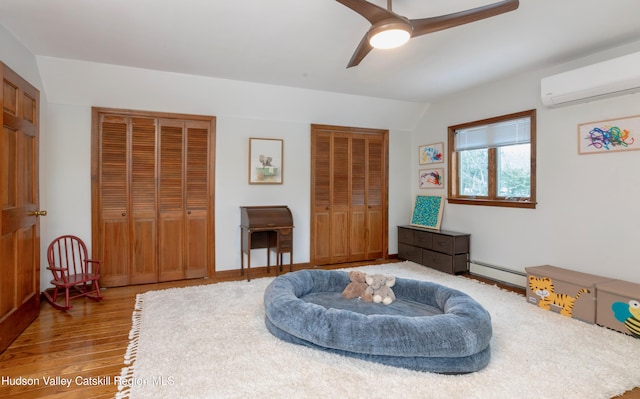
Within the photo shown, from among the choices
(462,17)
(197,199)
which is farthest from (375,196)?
(462,17)

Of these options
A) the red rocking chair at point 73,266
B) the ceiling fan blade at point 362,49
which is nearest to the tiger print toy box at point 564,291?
the ceiling fan blade at point 362,49

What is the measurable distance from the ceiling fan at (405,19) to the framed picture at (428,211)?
3528 millimetres

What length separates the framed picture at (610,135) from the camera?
3123 millimetres

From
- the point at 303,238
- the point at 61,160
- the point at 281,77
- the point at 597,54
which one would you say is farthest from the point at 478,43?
the point at 61,160

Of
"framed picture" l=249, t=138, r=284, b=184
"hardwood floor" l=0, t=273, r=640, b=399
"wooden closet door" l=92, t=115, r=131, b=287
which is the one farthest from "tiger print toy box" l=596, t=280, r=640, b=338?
"wooden closet door" l=92, t=115, r=131, b=287

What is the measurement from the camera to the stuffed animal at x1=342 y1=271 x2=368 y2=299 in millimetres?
3270

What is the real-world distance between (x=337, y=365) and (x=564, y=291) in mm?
2406

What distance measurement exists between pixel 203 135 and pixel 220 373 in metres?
3.26

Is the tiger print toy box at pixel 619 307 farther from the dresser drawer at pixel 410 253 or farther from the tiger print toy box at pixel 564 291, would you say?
the dresser drawer at pixel 410 253

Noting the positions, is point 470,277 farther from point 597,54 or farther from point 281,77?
point 281,77

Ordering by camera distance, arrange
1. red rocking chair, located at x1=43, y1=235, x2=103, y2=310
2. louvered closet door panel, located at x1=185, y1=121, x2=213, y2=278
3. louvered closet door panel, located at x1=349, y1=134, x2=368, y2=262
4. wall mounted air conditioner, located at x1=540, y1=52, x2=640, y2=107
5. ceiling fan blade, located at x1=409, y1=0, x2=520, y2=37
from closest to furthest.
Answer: ceiling fan blade, located at x1=409, y1=0, x2=520, y2=37
wall mounted air conditioner, located at x1=540, y1=52, x2=640, y2=107
red rocking chair, located at x1=43, y1=235, x2=103, y2=310
louvered closet door panel, located at x1=185, y1=121, x2=213, y2=278
louvered closet door panel, located at x1=349, y1=134, x2=368, y2=262

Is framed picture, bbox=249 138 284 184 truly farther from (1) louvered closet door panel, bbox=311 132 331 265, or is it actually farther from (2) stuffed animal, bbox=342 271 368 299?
(2) stuffed animal, bbox=342 271 368 299

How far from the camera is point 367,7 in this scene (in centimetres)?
197

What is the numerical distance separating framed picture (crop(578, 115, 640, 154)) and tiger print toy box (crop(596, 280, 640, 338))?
51.1 inches
